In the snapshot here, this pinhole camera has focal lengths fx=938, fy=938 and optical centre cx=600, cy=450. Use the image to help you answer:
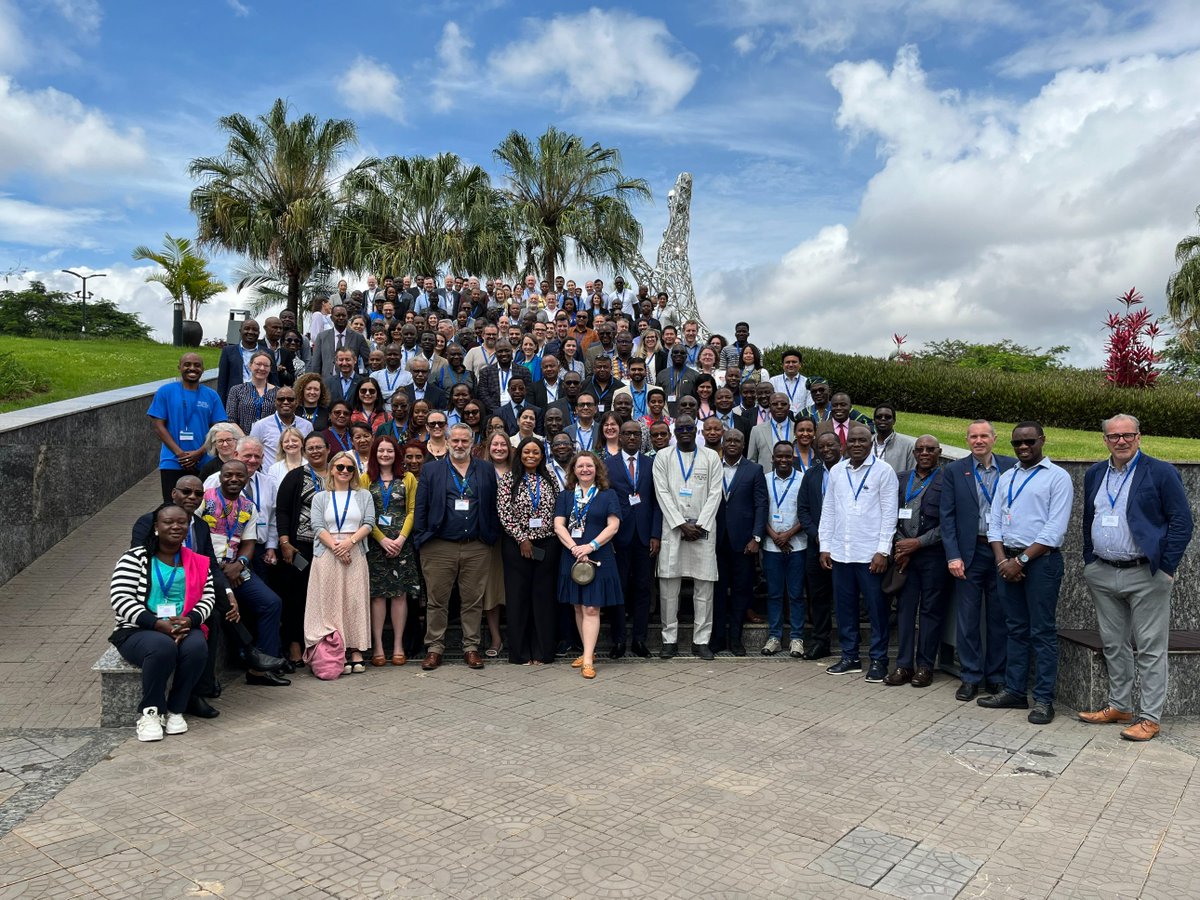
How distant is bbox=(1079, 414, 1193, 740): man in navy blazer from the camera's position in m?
6.18

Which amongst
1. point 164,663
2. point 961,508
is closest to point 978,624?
point 961,508

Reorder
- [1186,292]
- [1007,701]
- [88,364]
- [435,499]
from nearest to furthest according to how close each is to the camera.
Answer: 1. [1007,701]
2. [435,499]
3. [88,364]
4. [1186,292]

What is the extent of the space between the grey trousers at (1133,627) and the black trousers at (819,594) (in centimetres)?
228

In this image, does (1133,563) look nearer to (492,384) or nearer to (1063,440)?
(492,384)

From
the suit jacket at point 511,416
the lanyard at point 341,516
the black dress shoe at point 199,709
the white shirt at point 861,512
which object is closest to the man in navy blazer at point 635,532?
the white shirt at point 861,512

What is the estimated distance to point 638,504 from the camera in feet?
27.2

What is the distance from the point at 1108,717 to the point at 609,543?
3.85m

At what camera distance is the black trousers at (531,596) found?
7.92 m

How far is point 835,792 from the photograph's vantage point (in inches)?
200

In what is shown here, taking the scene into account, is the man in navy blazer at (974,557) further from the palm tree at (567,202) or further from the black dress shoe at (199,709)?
the palm tree at (567,202)

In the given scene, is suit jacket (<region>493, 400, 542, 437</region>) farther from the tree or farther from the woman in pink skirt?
the tree

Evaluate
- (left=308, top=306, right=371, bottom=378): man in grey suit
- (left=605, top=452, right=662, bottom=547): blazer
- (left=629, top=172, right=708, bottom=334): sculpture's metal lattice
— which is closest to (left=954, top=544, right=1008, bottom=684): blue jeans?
(left=605, top=452, right=662, bottom=547): blazer

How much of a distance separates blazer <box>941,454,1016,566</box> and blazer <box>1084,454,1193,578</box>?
0.91 m

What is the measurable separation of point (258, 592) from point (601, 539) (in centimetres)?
270
